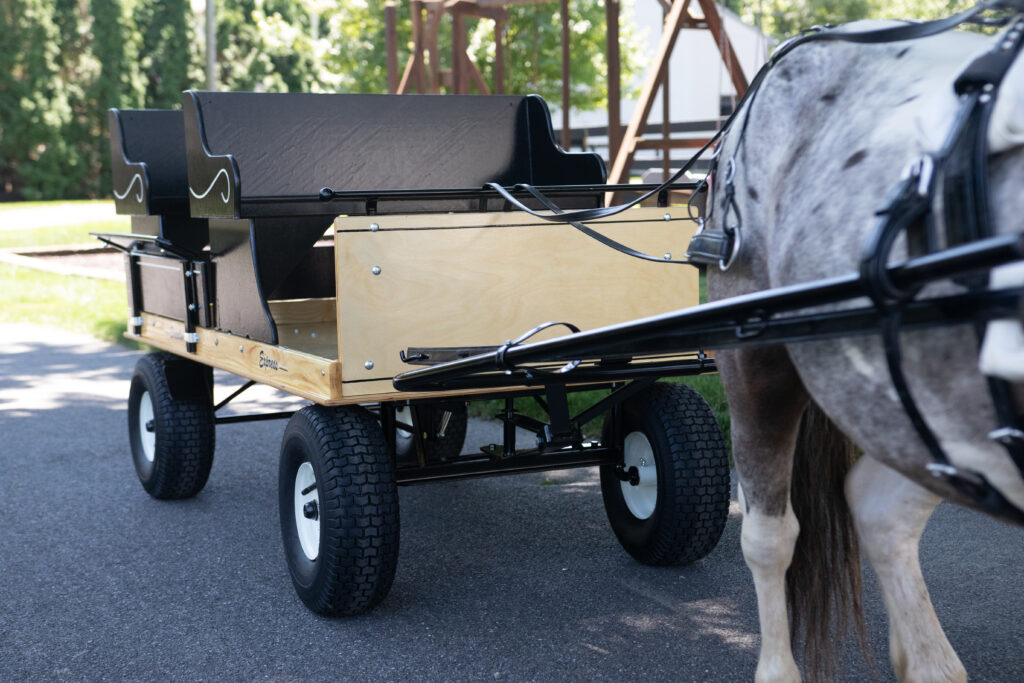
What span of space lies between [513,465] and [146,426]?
2.02 metres

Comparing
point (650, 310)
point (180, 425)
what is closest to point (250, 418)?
point (180, 425)

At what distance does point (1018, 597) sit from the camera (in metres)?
3.43

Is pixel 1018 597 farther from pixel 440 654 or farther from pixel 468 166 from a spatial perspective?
pixel 468 166

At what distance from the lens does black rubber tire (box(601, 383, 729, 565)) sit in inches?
145

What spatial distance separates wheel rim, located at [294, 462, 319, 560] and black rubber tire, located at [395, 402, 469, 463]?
0.42 m

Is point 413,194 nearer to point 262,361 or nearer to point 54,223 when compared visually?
point 262,361

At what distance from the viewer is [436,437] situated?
4191 mm

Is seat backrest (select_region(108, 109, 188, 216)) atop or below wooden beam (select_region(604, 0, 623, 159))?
below

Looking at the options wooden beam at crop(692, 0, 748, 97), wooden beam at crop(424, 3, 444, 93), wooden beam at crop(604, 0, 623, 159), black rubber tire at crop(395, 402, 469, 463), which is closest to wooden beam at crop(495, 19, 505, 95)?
wooden beam at crop(424, 3, 444, 93)

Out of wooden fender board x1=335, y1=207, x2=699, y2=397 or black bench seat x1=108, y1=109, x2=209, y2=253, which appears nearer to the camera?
wooden fender board x1=335, y1=207, x2=699, y2=397

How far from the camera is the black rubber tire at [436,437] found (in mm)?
3766

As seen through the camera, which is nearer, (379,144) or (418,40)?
(379,144)

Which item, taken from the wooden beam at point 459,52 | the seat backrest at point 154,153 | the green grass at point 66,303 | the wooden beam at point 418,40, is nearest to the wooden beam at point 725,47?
the wooden beam at point 459,52

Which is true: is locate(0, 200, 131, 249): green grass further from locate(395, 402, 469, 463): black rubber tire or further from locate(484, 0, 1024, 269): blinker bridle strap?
locate(484, 0, 1024, 269): blinker bridle strap
